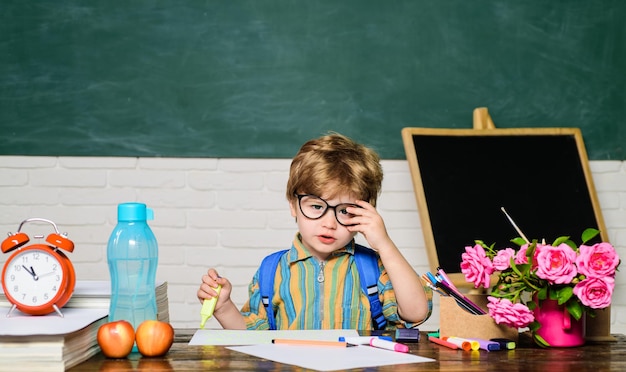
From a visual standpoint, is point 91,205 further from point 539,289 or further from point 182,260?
point 539,289

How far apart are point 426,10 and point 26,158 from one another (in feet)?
5.43

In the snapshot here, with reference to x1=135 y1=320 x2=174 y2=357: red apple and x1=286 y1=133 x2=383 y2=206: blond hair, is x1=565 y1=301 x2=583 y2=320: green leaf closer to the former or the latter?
x1=286 y1=133 x2=383 y2=206: blond hair

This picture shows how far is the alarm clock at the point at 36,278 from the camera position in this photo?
1.30 metres

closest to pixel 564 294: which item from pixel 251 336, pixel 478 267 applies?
pixel 478 267

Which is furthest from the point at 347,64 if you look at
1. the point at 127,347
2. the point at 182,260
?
the point at 127,347

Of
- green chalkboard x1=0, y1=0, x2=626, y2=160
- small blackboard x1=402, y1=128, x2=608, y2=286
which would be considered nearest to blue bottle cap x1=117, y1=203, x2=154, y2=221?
small blackboard x1=402, y1=128, x2=608, y2=286

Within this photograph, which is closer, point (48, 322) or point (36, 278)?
point (48, 322)

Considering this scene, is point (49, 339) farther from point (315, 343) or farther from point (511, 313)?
point (511, 313)

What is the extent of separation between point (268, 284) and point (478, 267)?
1.85 ft

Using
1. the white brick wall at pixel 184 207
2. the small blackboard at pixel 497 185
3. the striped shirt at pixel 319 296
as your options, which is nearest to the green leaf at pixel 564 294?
the striped shirt at pixel 319 296

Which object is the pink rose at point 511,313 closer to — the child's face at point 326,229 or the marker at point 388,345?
the marker at point 388,345

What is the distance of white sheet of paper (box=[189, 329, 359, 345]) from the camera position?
1.34 meters

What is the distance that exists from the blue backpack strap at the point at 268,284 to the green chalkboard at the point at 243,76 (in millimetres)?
1221

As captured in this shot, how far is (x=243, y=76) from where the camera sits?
301 cm
